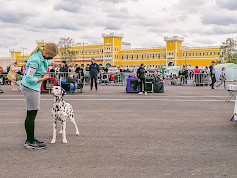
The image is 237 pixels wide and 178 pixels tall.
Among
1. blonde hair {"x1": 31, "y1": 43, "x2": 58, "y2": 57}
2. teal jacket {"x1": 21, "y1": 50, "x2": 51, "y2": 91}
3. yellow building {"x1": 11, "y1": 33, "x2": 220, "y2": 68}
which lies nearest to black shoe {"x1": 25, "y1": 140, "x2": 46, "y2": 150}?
teal jacket {"x1": 21, "y1": 50, "x2": 51, "y2": 91}

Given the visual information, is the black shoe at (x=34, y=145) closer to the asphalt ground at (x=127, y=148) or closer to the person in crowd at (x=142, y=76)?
the asphalt ground at (x=127, y=148)

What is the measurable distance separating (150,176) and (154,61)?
119 m

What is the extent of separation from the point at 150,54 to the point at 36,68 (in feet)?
388

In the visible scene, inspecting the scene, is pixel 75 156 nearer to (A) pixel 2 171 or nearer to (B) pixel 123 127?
(A) pixel 2 171

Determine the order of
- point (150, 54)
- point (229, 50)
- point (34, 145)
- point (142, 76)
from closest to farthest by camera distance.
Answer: point (34, 145)
point (142, 76)
point (229, 50)
point (150, 54)

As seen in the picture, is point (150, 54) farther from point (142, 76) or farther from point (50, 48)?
point (50, 48)

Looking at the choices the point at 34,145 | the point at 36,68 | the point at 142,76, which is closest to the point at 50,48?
the point at 36,68

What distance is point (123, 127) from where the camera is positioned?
29.0 feet

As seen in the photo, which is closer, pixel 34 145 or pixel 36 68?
pixel 36 68

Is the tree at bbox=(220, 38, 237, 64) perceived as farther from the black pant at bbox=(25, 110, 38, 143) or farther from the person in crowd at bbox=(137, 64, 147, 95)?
the black pant at bbox=(25, 110, 38, 143)

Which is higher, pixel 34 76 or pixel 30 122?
pixel 34 76

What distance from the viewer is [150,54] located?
12356cm

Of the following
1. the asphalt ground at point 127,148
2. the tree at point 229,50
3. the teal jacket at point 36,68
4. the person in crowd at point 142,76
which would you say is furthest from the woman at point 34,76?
the tree at point 229,50

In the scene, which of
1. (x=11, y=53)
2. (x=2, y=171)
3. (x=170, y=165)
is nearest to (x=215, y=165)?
(x=170, y=165)
